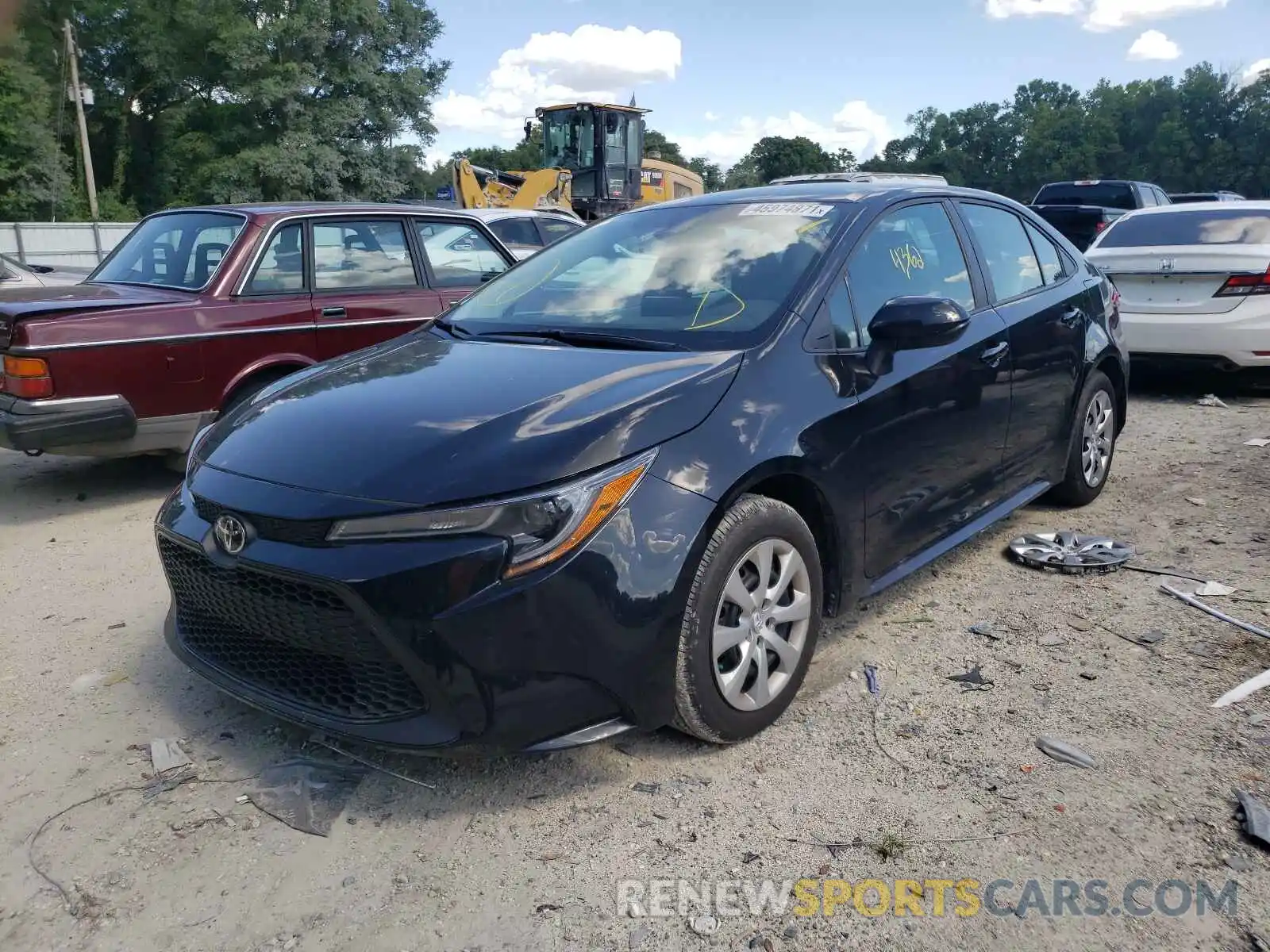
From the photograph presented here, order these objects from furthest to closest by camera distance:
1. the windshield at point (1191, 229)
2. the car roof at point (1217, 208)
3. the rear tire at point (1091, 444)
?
the car roof at point (1217, 208)
the windshield at point (1191, 229)
the rear tire at point (1091, 444)

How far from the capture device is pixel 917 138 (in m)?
90.9

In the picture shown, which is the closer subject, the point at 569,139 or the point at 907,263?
the point at 907,263

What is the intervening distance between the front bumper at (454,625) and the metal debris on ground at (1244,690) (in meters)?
1.87

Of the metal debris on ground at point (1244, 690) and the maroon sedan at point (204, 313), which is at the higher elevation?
the maroon sedan at point (204, 313)

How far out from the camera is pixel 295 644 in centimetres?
267

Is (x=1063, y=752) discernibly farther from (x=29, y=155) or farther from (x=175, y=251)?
(x=29, y=155)

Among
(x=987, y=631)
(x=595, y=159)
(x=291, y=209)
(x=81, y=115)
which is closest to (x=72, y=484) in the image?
(x=291, y=209)

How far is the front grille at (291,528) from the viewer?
2.57 meters

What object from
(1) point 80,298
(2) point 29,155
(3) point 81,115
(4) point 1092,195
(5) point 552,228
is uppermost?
(3) point 81,115

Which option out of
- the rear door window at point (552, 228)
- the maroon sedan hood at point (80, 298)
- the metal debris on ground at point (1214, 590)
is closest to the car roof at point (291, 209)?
the maroon sedan hood at point (80, 298)

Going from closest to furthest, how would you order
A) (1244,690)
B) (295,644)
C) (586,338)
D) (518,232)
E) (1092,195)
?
(295,644) → (1244,690) → (586,338) → (518,232) → (1092,195)

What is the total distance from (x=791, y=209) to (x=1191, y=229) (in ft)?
19.9

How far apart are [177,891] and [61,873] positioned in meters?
0.34

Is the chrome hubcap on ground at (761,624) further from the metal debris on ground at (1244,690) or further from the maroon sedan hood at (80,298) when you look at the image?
the maroon sedan hood at (80,298)
